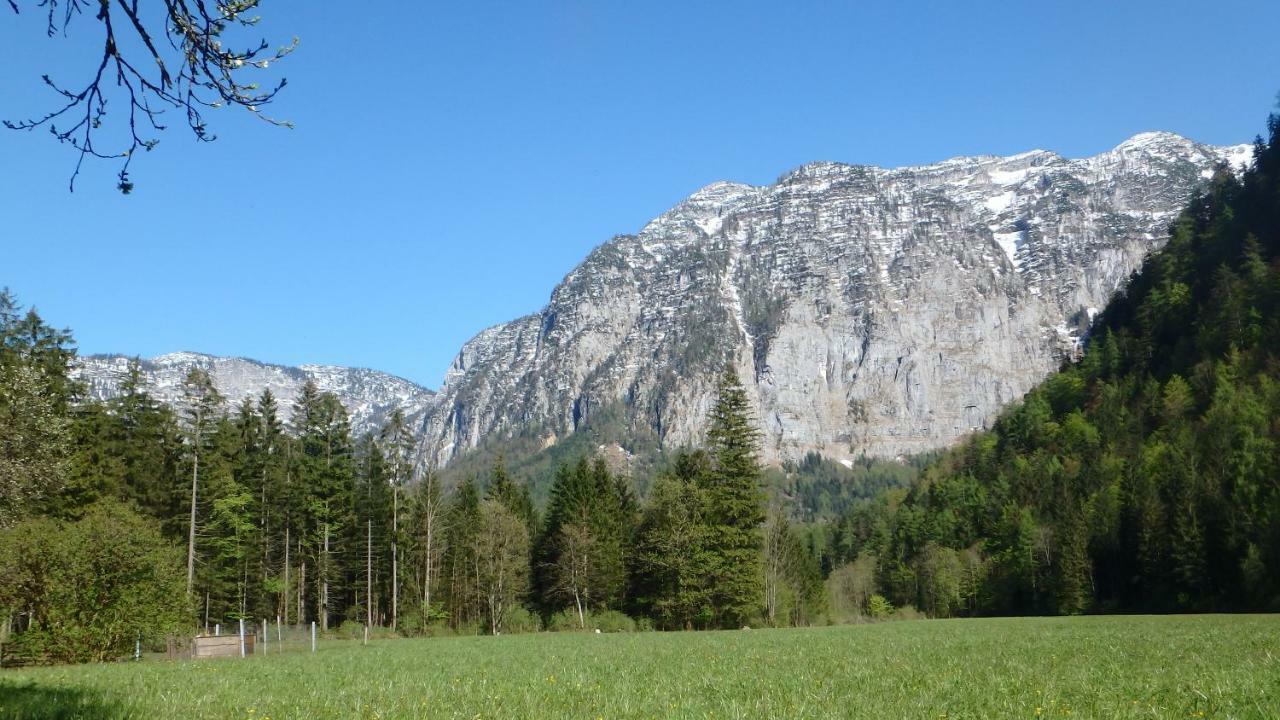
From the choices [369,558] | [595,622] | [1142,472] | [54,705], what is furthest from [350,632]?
[1142,472]

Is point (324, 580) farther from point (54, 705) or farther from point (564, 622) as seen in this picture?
point (54, 705)

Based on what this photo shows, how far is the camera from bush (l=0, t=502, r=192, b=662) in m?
26.9

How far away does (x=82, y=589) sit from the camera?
2833 centimetres

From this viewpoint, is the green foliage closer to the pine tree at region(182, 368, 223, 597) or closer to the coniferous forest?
the coniferous forest

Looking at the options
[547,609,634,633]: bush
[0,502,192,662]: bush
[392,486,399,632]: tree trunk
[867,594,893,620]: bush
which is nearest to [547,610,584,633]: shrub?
[547,609,634,633]: bush

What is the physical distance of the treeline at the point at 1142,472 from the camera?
6400 cm

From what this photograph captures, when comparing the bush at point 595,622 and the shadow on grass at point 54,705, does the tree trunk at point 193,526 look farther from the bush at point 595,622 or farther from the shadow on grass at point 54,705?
the shadow on grass at point 54,705

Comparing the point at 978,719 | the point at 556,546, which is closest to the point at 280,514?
the point at 556,546

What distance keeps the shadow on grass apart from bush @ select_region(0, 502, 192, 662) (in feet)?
54.0

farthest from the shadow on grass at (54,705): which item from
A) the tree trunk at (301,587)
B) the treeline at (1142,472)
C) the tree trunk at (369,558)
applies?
the treeline at (1142,472)

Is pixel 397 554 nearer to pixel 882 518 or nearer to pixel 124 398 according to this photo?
pixel 124 398

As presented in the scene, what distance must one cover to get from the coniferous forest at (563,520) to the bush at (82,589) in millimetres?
71

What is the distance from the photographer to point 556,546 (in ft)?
214

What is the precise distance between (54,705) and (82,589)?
808 inches
